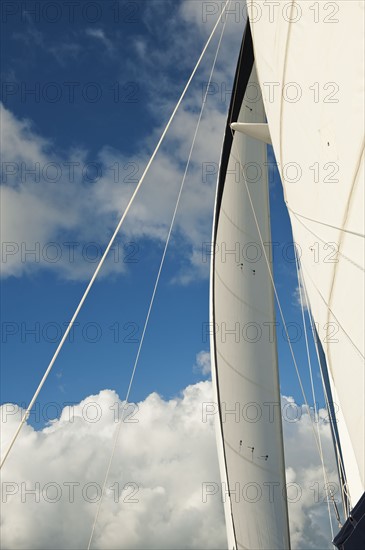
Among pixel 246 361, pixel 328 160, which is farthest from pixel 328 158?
pixel 246 361

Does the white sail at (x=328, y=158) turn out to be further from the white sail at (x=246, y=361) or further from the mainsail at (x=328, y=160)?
the white sail at (x=246, y=361)

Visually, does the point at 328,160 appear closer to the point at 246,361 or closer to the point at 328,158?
the point at 328,158

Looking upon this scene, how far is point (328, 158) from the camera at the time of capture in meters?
3.67

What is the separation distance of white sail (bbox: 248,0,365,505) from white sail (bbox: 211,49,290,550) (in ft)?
17.8

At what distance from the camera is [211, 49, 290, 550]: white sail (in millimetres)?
9055

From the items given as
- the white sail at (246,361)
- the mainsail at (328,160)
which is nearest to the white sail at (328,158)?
the mainsail at (328,160)

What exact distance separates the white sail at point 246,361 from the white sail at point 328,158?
213 inches

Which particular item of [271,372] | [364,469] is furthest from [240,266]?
[364,469]

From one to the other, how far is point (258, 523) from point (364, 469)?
613 cm

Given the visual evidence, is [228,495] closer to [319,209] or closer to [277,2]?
[319,209]

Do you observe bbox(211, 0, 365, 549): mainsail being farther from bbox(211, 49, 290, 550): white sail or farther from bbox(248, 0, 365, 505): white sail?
bbox(211, 49, 290, 550): white sail

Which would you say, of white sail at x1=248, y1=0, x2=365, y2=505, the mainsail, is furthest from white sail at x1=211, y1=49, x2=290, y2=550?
white sail at x1=248, y1=0, x2=365, y2=505

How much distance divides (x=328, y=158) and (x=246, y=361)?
6575 millimetres

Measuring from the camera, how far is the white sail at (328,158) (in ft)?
10.7
